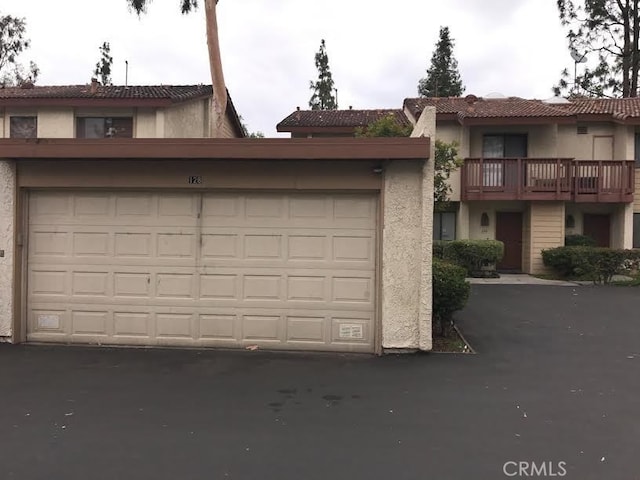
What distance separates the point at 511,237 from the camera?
1955 cm

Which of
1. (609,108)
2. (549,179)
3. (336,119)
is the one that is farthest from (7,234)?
(609,108)

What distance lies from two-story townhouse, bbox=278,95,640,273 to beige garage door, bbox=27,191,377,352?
40.6 feet

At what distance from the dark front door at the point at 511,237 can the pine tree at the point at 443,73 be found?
27.9 m

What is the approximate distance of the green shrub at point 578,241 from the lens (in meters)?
18.6

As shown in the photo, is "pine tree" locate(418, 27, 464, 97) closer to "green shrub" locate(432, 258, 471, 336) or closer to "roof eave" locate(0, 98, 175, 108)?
"roof eave" locate(0, 98, 175, 108)

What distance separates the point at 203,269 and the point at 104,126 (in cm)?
1323

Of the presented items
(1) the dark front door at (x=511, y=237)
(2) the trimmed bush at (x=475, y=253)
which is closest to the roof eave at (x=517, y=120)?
(1) the dark front door at (x=511, y=237)

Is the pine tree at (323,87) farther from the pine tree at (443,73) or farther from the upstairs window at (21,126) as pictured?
the upstairs window at (21,126)

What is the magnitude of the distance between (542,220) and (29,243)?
666 inches

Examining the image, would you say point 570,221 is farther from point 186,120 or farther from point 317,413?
point 317,413

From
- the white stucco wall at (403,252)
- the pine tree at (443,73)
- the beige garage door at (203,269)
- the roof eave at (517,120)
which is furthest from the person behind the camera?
the pine tree at (443,73)

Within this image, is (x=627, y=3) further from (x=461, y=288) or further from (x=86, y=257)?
(x=86, y=257)

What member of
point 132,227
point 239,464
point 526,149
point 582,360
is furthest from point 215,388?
point 526,149

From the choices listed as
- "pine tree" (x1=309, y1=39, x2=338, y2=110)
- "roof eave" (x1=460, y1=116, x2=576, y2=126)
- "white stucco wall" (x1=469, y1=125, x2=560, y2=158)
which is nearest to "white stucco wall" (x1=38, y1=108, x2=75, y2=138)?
"roof eave" (x1=460, y1=116, x2=576, y2=126)
